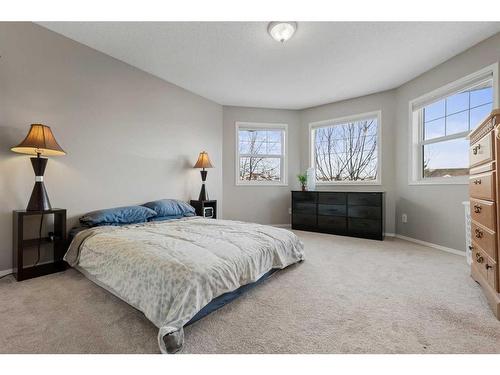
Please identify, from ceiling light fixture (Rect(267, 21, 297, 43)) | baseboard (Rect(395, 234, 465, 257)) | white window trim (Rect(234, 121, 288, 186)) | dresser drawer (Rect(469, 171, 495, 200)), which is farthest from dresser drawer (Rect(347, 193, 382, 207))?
A: ceiling light fixture (Rect(267, 21, 297, 43))

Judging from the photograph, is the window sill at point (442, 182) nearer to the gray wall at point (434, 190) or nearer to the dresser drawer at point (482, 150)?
the gray wall at point (434, 190)

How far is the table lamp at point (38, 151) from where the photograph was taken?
193 centimetres

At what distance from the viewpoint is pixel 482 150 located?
1.60 meters

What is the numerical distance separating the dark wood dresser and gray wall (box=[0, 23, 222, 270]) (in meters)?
1.99

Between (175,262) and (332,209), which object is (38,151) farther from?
(332,209)

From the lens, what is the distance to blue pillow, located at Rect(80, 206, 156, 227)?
228 cm

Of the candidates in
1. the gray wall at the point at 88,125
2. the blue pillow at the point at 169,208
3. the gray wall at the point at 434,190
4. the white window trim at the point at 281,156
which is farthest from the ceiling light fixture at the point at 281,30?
the blue pillow at the point at 169,208

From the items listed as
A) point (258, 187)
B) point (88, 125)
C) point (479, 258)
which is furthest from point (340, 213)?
point (88, 125)

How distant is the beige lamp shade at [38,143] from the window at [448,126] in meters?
4.07

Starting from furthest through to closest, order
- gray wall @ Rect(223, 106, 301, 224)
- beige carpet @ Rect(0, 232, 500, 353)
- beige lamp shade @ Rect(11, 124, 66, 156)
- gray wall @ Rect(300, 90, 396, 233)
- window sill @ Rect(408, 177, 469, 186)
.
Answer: gray wall @ Rect(223, 106, 301, 224) → gray wall @ Rect(300, 90, 396, 233) → window sill @ Rect(408, 177, 469, 186) → beige lamp shade @ Rect(11, 124, 66, 156) → beige carpet @ Rect(0, 232, 500, 353)

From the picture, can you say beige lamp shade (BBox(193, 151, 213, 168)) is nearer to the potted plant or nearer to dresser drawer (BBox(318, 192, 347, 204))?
the potted plant

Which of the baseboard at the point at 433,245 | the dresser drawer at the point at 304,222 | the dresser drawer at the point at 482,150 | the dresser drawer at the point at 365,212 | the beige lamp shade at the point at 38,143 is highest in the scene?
the beige lamp shade at the point at 38,143
